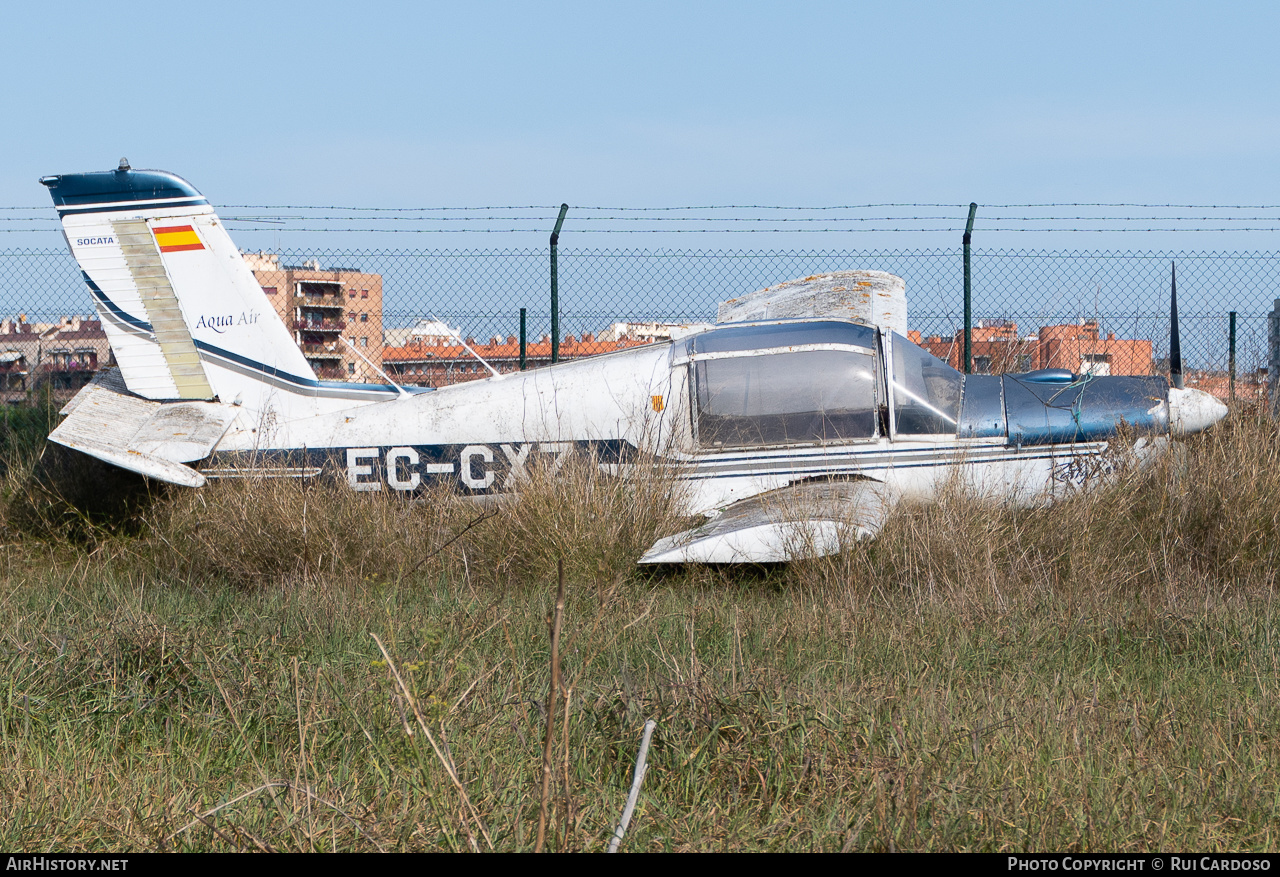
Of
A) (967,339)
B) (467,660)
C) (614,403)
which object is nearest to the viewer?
(467,660)

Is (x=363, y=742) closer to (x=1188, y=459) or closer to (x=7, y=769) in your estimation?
(x=7, y=769)

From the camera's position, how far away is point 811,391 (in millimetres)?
6402

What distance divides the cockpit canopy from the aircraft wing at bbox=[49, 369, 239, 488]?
3337mm

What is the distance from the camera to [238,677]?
11.5ft

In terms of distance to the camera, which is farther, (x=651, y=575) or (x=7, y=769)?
(x=651, y=575)

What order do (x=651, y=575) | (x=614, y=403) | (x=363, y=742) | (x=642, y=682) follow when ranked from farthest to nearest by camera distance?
(x=614, y=403) < (x=651, y=575) < (x=642, y=682) < (x=363, y=742)

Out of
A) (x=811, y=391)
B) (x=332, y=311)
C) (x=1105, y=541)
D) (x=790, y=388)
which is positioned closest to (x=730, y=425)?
(x=790, y=388)

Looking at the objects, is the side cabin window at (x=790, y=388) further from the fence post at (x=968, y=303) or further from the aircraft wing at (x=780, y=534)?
the fence post at (x=968, y=303)

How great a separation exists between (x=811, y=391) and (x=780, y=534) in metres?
1.45

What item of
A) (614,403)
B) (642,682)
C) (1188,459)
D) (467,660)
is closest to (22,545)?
(614,403)

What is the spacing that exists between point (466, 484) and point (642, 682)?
338 cm

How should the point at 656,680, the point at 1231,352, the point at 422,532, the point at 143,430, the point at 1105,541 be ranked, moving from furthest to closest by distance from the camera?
the point at 1231,352 → the point at 143,430 → the point at 422,532 → the point at 1105,541 → the point at 656,680

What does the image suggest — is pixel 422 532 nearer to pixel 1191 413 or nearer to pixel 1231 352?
pixel 1191 413

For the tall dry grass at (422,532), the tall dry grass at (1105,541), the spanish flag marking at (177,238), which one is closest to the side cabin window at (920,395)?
the tall dry grass at (1105,541)
